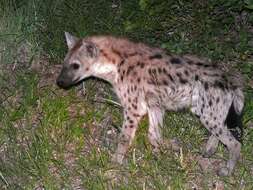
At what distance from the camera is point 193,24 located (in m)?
7.15

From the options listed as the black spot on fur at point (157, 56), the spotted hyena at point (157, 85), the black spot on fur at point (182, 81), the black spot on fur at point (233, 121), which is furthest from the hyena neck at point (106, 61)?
the black spot on fur at point (233, 121)

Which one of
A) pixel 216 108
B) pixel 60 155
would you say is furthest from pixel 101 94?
pixel 216 108

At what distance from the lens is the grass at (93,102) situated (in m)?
5.59

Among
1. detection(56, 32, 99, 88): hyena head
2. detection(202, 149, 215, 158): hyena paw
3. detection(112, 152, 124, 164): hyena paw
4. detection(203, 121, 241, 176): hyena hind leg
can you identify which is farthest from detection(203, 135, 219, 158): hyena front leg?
detection(56, 32, 99, 88): hyena head

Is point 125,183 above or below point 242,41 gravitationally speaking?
below

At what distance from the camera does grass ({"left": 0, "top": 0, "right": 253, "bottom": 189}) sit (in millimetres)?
5586

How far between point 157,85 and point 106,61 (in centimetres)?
49

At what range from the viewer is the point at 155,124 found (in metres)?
5.96

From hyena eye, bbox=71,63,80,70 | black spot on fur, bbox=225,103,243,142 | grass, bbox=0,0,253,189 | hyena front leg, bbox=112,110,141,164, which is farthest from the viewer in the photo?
hyena eye, bbox=71,63,80,70

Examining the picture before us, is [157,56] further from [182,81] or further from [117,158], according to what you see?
[117,158]

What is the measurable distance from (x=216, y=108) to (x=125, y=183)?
93 cm

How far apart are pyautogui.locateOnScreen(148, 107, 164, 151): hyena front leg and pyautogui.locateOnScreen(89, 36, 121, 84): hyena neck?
0.42 m

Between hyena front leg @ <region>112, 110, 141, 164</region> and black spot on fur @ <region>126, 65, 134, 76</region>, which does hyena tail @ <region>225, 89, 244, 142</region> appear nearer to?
hyena front leg @ <region>112, 110, 141, 164</region>

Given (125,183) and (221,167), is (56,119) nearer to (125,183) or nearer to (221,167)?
(125,183)
